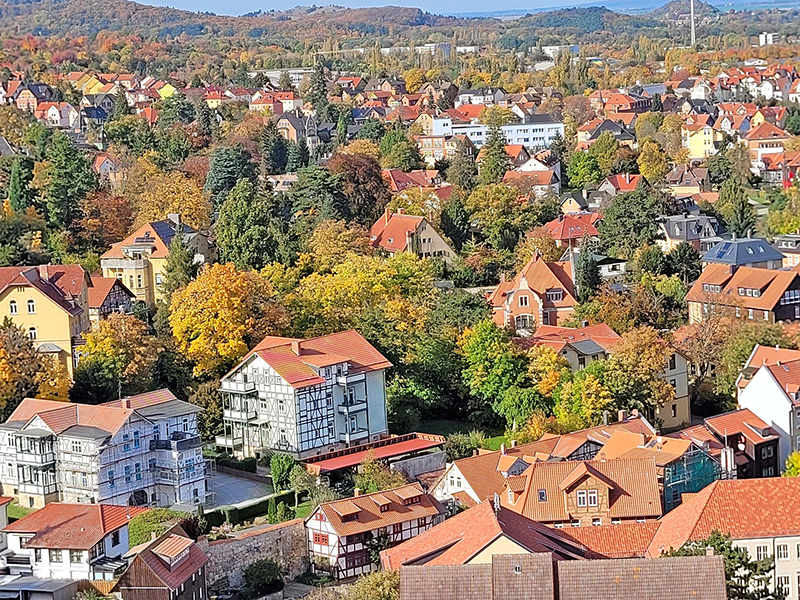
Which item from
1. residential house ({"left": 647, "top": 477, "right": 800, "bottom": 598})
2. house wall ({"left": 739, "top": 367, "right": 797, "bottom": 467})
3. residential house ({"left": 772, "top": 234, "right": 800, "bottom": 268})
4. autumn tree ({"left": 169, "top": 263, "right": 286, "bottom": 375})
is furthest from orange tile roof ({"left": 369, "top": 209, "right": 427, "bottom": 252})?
residential house ({"left": 647, "top": 477, "right": 800, "bottom": 598})

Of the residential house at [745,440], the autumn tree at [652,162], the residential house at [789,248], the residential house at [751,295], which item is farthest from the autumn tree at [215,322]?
the autumn tree at [652,162]

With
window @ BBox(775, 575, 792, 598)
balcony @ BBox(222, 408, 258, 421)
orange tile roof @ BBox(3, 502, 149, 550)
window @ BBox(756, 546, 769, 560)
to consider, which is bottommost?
window @ BBox(775, 575, 792, 598)

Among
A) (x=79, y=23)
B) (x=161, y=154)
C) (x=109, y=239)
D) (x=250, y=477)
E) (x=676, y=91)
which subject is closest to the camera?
(x=250, y=477)

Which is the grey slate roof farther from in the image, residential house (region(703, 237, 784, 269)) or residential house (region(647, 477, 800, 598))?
residential house (region(647, 477, 800, 598))

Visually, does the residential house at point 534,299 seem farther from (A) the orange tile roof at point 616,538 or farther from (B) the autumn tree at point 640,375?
(A) the orange tile roof at point 616,538

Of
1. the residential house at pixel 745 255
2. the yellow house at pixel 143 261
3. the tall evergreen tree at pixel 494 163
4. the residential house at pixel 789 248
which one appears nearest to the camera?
the yellow house at pixel 143 261

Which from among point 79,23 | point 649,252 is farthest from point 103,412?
point 79,23

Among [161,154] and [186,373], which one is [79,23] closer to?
[161,154]
